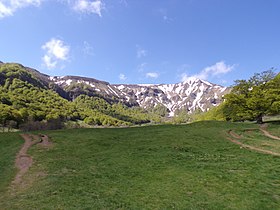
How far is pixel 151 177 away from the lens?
22.3 meters

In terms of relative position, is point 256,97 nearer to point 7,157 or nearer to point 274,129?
point 274,129

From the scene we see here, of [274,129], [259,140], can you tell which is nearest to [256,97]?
[274,129]

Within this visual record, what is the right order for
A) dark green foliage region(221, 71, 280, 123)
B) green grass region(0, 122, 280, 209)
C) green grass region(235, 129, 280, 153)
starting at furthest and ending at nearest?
dark green foliage region(221, 71, 280, 123)
green grass region(235, 129, 280, 153)
green grass region(0, 122, 280, 209)

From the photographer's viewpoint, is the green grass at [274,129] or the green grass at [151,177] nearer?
the green grass at [151,177]

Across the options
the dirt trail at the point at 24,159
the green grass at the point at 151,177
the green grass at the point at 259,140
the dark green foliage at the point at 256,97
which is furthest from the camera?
the dark green foliage at the point at 256,97

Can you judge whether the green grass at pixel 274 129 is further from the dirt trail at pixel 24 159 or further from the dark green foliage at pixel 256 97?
the dirt trail at pixel 24 159

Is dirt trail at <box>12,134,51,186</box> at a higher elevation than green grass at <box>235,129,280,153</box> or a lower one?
lower

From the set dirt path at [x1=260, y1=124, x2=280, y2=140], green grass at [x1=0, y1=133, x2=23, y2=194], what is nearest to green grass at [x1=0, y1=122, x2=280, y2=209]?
green grass at [x1=0, y1=133, x2=23, y2=194]

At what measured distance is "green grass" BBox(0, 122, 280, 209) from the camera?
16625 millimetres

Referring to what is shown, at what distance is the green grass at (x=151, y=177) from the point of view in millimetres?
16625

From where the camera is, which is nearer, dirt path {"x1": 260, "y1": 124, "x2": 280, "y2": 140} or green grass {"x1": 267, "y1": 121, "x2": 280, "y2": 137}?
dirt path {"x1": 260, "y1": 124, "x2": 280, "y2": 140}

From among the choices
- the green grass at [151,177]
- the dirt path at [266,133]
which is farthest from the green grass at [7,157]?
the dirt path at [266,133]

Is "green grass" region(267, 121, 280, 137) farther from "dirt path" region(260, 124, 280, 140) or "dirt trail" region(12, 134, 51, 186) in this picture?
"dirt trail" region(12, 134, 51, 186)

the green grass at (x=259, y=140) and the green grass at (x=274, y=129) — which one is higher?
the green grass at (x=274, y=129)
